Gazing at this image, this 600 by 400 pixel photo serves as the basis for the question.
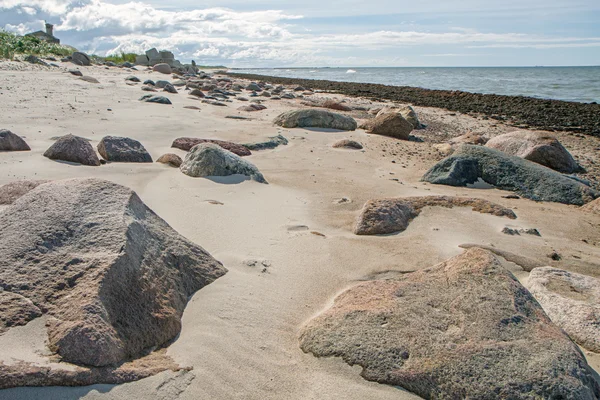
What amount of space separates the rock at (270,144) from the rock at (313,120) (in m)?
1.55

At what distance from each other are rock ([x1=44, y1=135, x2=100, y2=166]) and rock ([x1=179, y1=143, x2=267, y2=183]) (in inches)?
35.5

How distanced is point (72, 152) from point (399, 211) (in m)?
3.26

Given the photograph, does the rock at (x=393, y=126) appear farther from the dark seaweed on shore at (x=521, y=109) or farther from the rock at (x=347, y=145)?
the dark seaweed on shore at (x=521, y=109)

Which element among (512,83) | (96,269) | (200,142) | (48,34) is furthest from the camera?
(48,34)

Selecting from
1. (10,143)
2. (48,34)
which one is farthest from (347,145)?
(48,34)

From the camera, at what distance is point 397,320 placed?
2258 mm

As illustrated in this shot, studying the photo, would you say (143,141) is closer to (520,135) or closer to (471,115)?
(520,135)

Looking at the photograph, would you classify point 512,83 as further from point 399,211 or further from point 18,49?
point 399,211

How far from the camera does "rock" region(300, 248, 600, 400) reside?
1.92 metres

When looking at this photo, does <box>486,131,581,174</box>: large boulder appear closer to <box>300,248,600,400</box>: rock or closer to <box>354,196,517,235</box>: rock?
<box>354,196,517,235</box>: rock

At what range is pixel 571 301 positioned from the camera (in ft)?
9.05

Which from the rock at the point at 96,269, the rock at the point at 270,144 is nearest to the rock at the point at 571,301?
the rock at the point at 96,269

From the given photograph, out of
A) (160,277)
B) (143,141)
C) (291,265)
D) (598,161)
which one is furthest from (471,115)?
(160,277)

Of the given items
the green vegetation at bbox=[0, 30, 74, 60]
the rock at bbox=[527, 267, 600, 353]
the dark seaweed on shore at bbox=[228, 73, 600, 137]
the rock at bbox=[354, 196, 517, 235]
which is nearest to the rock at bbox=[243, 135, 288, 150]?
the rock at bbox=[354, 196, 517, 235]
